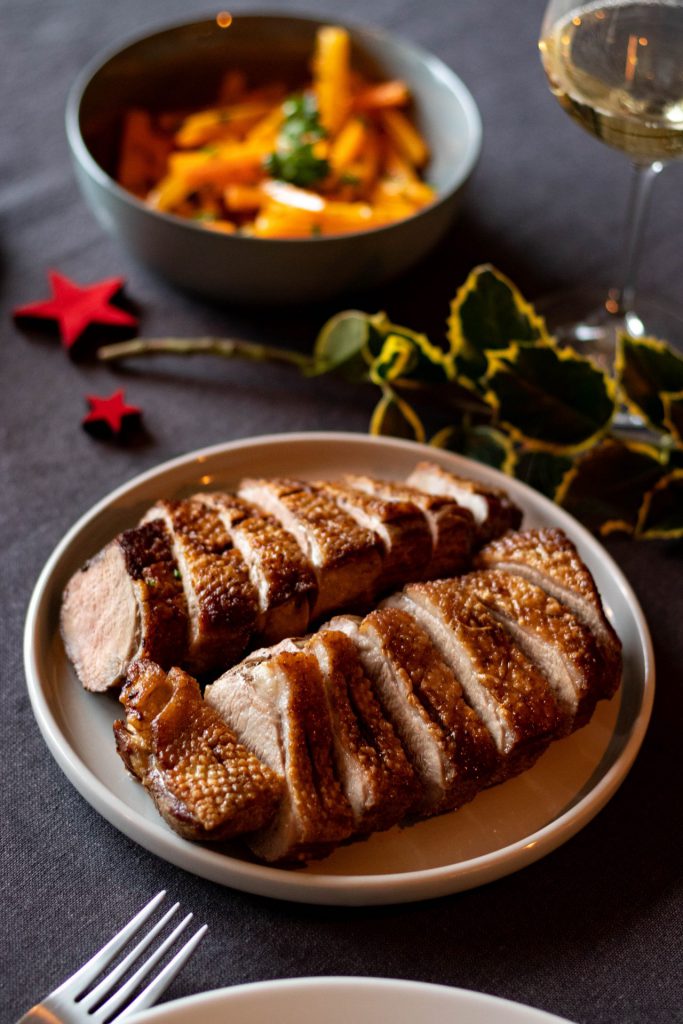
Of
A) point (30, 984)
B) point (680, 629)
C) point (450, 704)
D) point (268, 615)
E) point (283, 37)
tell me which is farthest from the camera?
point (283, 37)

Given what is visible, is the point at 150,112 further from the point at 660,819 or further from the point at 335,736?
the point at 660,819

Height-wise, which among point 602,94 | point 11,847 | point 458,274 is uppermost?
point 602,94

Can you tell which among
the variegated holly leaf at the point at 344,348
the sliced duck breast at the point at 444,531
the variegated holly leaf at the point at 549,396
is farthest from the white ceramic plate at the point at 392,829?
the variegated holly leaf at the point at 344,348

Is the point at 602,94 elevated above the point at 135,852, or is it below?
above

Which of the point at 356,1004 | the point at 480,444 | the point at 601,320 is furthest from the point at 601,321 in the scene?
the point at 356,1004

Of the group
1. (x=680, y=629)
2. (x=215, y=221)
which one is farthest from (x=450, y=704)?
(x=215, y=221)

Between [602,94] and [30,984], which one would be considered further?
[602,94]

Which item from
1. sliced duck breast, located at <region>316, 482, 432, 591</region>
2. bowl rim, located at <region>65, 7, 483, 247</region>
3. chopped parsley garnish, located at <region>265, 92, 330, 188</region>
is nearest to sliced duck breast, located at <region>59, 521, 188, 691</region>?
sliced duck breast, located at <region>316, 482, 432, 591</region>
